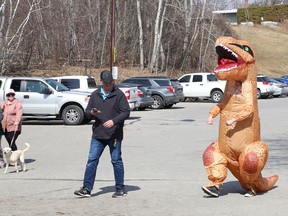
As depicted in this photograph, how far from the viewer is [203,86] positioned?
38.4m

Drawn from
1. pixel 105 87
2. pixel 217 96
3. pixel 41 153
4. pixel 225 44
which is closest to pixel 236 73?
pixel 225 44

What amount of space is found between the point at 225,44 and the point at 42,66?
37.3 metres

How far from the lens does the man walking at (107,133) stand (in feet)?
30.2

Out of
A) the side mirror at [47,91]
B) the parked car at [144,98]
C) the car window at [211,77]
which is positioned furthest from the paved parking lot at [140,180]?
the car window at [211,77]

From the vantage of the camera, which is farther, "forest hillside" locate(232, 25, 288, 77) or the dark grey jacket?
"forest hillside" locate(232, 25, 288, 77)

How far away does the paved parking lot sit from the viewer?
854cm

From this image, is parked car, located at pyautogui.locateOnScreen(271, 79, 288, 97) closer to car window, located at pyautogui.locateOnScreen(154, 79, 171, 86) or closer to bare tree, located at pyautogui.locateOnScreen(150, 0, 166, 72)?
bare tree, located at pyautogui.locateOnScreen(150, 0, 166, 72)

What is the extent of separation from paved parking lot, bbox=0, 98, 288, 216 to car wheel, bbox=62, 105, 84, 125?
2.92 m

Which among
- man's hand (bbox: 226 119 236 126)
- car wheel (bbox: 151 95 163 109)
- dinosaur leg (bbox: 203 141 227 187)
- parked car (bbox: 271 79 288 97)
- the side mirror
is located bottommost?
parked car (bbox: 271 79 288 97)

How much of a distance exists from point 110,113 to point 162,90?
75.5ft

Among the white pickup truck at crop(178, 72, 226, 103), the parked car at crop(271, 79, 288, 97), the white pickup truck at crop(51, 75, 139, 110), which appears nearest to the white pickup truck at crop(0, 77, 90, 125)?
the white pickup truck at crop(51, 75, 139, 110)

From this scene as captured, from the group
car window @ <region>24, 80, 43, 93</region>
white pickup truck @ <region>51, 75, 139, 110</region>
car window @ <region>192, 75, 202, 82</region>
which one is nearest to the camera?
car window @ <region>24, 80, 43, 93</region>

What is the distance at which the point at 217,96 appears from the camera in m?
38.2

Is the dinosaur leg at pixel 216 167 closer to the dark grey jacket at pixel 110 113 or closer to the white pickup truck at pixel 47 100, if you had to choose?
the dark grey jacket at pixel 110 113
